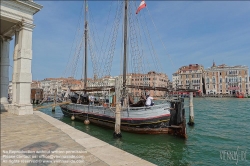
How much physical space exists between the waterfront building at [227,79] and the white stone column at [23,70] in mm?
100364

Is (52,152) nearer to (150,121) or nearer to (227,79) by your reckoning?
(150,121)

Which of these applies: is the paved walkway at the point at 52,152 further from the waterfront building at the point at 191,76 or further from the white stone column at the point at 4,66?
the waterfront building at the point at 191,76

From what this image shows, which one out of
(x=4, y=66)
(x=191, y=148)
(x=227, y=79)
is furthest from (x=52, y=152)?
(x=227, y=79)

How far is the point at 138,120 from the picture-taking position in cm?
1525

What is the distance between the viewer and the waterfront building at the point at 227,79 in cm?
8975

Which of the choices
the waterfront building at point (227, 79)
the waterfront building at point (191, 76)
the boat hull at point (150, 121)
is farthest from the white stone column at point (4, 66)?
the waterfront building at point (227, 79)

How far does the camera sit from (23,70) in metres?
8.72

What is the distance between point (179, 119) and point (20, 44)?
39.5 ft

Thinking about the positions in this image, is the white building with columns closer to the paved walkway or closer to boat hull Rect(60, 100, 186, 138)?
the paved walkway

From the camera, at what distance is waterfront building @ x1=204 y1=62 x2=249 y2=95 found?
89750mm

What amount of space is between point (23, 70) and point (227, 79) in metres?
101

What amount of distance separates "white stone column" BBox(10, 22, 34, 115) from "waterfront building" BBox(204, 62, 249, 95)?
→ 3951 inches

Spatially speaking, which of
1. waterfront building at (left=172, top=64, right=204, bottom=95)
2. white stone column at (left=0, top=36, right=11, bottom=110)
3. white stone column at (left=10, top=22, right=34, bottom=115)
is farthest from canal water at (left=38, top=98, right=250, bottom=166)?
waterfront building at (left=172, top=64, right=204, bottom=95)

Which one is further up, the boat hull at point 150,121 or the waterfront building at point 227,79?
the waterfront building at point 227,79
